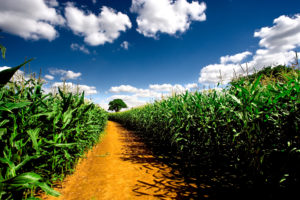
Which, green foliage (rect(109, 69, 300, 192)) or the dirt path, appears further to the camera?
the dirt path

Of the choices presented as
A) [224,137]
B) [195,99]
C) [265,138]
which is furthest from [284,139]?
[195,99]

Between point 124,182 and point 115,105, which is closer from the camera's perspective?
point 124,182

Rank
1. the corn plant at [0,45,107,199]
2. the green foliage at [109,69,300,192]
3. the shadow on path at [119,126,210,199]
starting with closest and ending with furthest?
the corn plant at [0,45,107,199]
the green foliage at [109,69,300,192]
the shadow on path at [119,126,210,199]

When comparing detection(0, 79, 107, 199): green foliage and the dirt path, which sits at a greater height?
detection(0, 79, 107, 199): green foliage

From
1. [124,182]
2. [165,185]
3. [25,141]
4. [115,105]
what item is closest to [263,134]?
[165,185]

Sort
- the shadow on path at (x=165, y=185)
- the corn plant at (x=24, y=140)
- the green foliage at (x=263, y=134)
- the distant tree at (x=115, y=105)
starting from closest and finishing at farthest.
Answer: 1. the corn plant at (x=24, y=140)
2. the green foliage at (x=263, y=134)
3. the shadow on path at (x=165, y=185)
4. the distant tree at (x=115, y=105)

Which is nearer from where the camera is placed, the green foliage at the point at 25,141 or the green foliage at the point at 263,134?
the green foliage at the point at 25,141

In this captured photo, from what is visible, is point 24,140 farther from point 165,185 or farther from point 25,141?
point 165,185

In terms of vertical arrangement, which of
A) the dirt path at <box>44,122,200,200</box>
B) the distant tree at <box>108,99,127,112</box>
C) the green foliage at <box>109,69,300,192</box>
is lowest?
the dirt path at <box>44,122,200,200</box>

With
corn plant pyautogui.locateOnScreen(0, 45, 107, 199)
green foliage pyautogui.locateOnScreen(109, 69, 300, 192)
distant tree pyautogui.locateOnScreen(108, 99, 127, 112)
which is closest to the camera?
corn plant pyautogui.locateOnScreen(0, 45, 107, 199)

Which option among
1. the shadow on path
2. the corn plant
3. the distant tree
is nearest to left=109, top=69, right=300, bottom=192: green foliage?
the shadow on path

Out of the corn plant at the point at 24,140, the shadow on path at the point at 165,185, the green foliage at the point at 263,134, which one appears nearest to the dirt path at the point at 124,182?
the shadow on path at the point at 165,185

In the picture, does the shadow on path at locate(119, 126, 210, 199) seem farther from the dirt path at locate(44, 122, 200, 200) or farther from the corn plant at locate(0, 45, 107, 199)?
the corn plant at locate(0, 45, 107, 199)

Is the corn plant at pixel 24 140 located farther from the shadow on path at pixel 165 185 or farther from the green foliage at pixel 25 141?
the shadow on path at pixel 165 185
